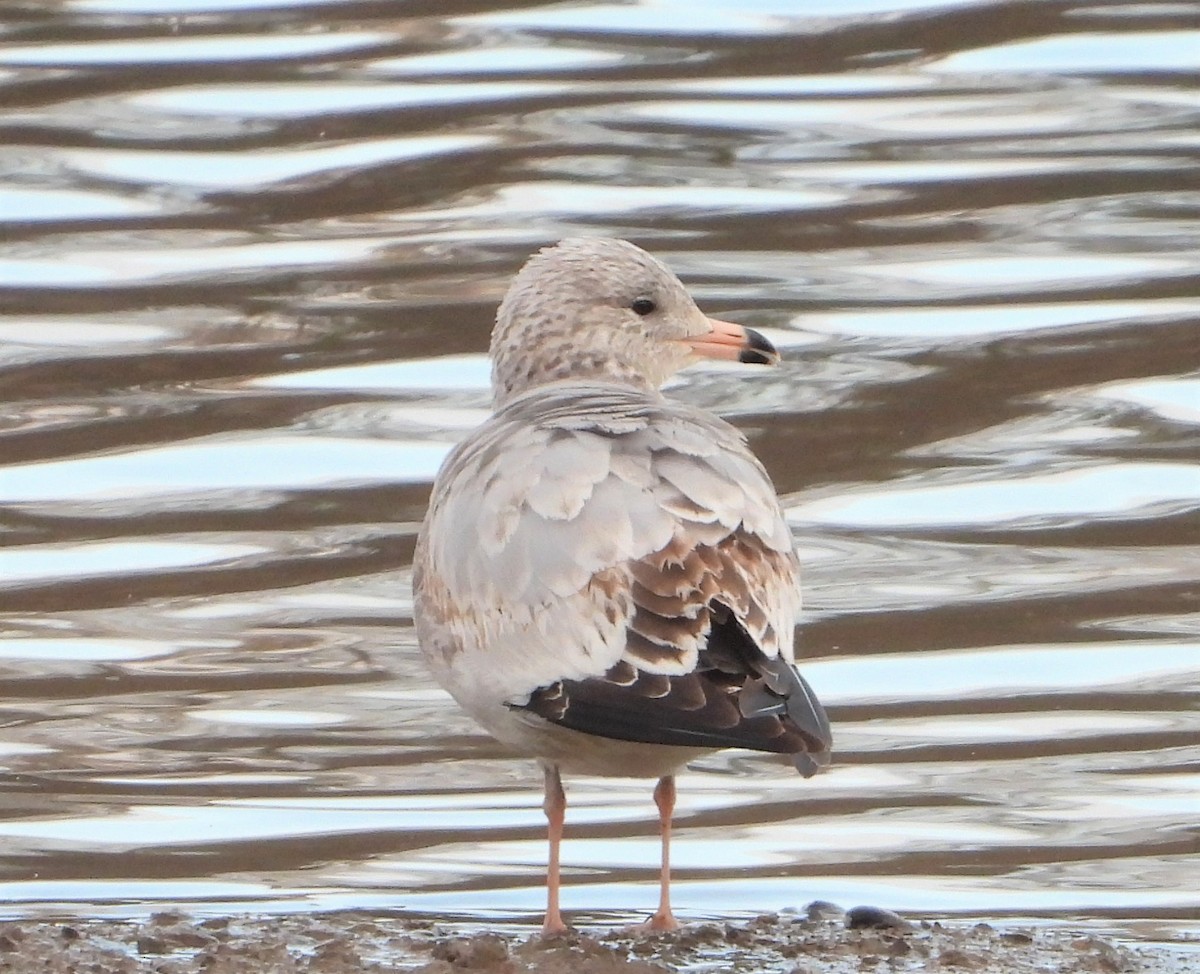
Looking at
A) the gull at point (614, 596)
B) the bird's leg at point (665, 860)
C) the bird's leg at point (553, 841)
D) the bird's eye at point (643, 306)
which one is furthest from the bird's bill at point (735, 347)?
the bird's leg at point (553, 841)

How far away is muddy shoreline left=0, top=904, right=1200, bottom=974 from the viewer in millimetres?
5141

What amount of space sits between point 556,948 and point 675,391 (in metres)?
4.81

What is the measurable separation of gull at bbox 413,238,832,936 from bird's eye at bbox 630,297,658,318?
0.54 meters

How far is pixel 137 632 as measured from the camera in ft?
26.8

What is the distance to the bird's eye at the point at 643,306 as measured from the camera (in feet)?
22.4

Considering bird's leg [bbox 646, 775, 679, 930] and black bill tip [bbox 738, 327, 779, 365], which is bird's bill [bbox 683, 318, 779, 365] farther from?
bird's leg [bbox 646, 775, 679, 930]

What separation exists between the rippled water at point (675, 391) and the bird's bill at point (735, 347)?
113 cm

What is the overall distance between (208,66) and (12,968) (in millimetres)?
7606

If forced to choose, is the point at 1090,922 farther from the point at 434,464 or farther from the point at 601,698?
the point at 434,464

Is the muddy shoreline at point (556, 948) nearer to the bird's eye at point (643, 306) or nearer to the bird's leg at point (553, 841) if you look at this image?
the bird's leg at point (553, 841)

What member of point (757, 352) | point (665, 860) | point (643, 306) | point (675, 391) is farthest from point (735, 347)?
point (675, 391)

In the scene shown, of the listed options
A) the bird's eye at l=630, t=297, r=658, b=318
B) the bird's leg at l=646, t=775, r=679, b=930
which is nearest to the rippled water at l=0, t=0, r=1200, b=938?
the bird's leg at l=646, t=775, r=679, b=930

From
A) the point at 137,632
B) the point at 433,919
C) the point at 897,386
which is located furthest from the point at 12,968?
the point at 897,386

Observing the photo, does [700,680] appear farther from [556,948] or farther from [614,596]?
[556,948]
